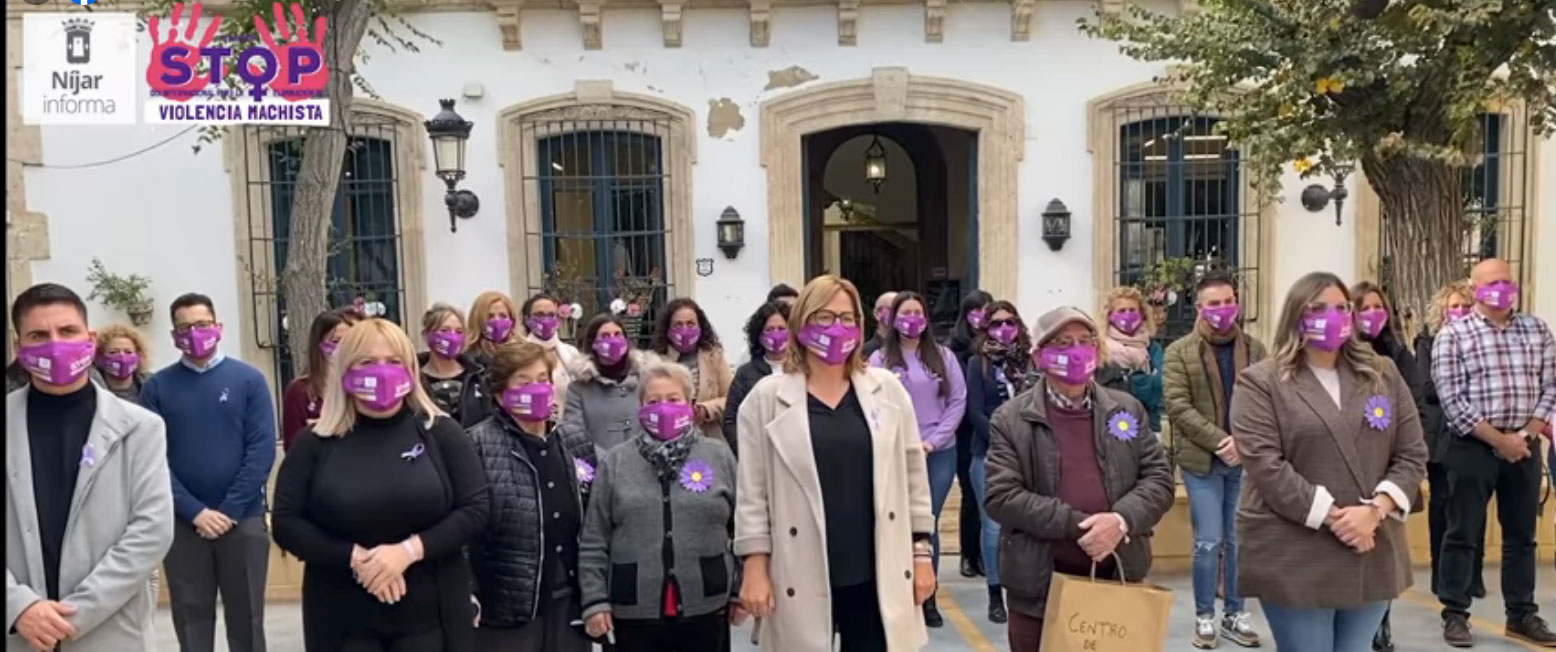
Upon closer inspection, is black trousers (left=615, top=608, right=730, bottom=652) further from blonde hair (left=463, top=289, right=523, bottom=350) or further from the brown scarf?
the brown scarf

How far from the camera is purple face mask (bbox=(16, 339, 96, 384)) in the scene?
10.6 feet

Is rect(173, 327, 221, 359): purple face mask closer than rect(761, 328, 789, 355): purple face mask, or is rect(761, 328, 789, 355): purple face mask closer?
rect(173, 327, 221, 359): purple face mask

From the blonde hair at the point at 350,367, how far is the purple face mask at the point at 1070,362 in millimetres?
1981

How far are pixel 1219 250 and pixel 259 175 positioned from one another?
28.8ft

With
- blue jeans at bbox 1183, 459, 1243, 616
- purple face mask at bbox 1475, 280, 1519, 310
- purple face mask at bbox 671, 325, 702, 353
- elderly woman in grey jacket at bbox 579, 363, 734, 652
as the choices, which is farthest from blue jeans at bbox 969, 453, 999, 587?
purple face mask at bbox 1475, 280, 1519, 310

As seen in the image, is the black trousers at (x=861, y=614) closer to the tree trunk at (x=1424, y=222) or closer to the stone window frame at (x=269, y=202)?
the tree trunk at (x=1424, y=222)

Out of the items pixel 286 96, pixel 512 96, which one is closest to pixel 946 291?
pixel 512 96

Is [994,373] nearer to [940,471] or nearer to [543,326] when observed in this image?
[940,471]

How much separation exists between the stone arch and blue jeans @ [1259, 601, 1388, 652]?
6603 millimetres

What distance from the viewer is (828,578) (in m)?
3.52

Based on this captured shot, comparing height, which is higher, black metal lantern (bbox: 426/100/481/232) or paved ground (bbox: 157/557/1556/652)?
black metal lantern (bbox: 426/100/481/232)

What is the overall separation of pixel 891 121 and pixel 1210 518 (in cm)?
594

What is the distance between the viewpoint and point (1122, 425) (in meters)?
3.67

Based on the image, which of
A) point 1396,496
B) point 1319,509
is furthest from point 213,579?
point 1396,496
